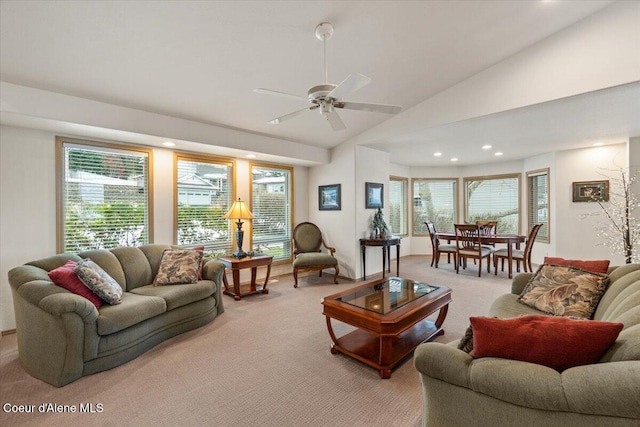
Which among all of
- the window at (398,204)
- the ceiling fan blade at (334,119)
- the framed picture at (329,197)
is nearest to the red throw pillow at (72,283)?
the ceiling fan blade at (334,119)

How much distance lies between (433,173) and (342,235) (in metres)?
3.84

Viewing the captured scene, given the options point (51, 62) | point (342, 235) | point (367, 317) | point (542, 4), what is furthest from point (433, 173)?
point (51, 62)

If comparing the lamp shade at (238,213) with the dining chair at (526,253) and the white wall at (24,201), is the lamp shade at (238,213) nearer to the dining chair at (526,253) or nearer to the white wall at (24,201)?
the white wall at (24,201)

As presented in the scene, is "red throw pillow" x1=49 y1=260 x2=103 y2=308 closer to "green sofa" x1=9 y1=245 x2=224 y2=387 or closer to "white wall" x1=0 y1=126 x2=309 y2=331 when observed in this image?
"green sofa" x1=9 y1=245 x2=224 y2=387

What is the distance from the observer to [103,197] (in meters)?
3.57

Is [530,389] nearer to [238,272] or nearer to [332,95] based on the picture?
[332,95]

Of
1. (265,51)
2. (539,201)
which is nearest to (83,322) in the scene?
(265,51)

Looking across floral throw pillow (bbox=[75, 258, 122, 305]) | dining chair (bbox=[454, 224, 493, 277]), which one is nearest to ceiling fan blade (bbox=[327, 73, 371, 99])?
floral throw pillow (bbox=[75, 258, 122, 305])

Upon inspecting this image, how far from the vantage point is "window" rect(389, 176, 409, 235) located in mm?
7293

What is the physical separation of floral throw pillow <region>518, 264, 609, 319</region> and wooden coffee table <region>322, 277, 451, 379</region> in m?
0.74

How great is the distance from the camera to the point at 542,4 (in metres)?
2.58

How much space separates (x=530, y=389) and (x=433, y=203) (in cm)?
713

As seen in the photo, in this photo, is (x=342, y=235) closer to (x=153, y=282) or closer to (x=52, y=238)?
(x=153, y=282)

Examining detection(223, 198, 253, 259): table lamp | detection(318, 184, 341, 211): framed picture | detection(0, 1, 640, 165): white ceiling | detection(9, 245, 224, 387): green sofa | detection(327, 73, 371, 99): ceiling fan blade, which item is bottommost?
detection(9, 245, 224, 387): green sofa
